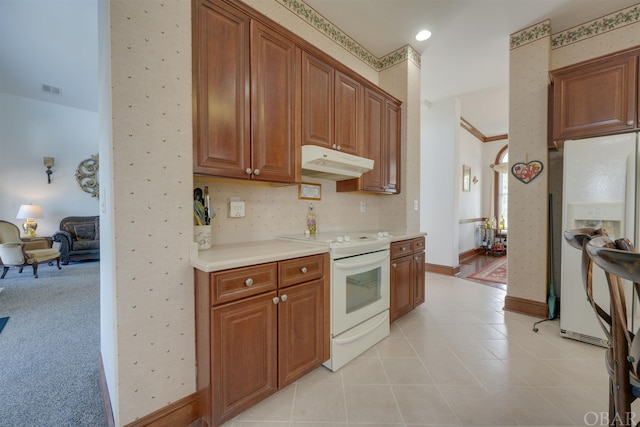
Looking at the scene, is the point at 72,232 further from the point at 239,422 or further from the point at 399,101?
the point at 399,101

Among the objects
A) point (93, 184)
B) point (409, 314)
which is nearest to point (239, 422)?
point (409, 314)

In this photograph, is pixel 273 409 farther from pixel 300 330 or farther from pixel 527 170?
pixel 527 170

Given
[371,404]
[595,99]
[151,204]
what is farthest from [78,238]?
[595,99]

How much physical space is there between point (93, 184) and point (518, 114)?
805 cm

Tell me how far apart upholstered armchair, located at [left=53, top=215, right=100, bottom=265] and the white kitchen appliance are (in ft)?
18.2

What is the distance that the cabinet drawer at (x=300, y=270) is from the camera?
1475mm

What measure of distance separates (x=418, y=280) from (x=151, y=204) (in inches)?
101

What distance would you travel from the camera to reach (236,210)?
1.92 meters

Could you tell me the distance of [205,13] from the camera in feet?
4.83

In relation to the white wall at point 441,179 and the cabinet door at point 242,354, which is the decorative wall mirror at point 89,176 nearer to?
the cabinet door at point 242,354

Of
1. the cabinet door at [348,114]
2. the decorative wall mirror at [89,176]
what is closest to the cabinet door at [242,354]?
the cabinet door at [348,114]

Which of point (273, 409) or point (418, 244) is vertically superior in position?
point (418, 244)

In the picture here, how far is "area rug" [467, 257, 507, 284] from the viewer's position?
4.07 m

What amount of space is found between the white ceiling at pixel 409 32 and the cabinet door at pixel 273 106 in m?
1.13
